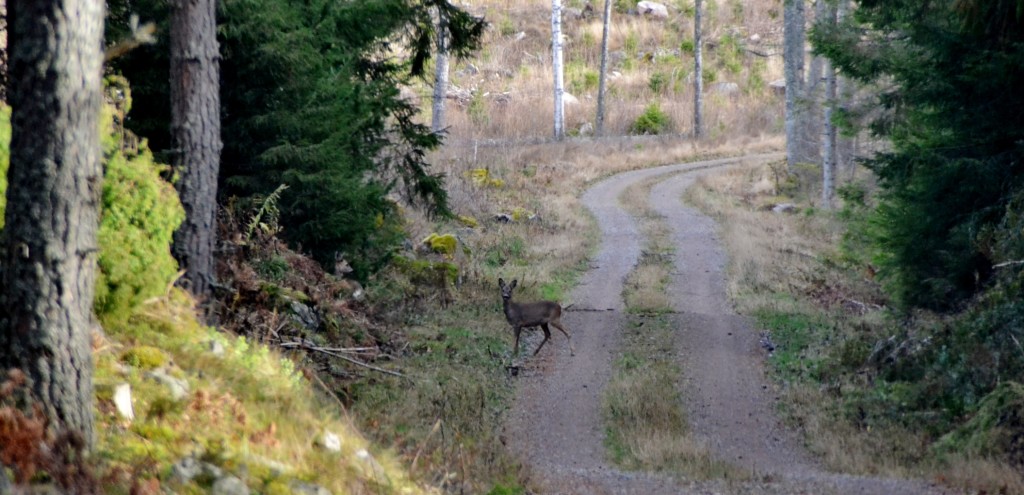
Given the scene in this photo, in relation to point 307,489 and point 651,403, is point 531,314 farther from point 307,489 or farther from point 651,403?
point 307,489

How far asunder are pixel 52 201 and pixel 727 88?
57300 millimetres

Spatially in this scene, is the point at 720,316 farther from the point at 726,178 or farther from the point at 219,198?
the point at 726,178

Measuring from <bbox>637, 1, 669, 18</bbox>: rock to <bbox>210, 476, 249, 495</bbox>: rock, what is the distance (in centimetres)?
6458

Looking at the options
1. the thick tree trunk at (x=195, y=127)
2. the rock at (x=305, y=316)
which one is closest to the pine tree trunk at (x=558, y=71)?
the rock at (x=305, y=316)

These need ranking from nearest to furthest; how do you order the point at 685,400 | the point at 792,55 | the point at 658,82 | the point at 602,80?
the point at 685,400 < the point at 792,55 < the point at 602,80 < the point at 658,82

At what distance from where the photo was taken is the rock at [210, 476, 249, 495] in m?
5.48

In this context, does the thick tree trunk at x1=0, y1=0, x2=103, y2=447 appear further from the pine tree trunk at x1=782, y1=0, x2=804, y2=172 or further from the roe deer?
the pine tree trunk at x1=782, y1=0, x2=804, y2=172

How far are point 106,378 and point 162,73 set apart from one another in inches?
250

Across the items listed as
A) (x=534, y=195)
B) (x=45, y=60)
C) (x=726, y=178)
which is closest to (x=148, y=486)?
(x=45, y=60)

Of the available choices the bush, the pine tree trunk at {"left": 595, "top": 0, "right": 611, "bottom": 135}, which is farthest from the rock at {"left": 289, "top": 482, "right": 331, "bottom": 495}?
the pine tree trunk at {"left": 595, "top": 0, "right": 611, "bottom": 135}

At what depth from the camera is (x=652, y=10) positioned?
222 ft

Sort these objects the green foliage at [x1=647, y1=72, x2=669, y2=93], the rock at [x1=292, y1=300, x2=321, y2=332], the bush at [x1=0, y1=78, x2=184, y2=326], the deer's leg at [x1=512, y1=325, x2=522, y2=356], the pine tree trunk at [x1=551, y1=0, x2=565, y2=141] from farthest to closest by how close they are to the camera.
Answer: the green foliage at [x1=647, y1=72, x2=669, y2=93] < the pine tree trunk at [x1=551, y1=0, x2=565, y2=141] < the deer's leg at [x1=512, y1=325, x2=522, y2=356] < the rock at [x1=292, y1=300, x2=321, y2=332] < the bush at [x1=0, y1=78, x2=184, y2=326]

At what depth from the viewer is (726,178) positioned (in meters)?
39.8

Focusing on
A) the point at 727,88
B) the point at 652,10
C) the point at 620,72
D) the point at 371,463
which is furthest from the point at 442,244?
the point at 652,10
